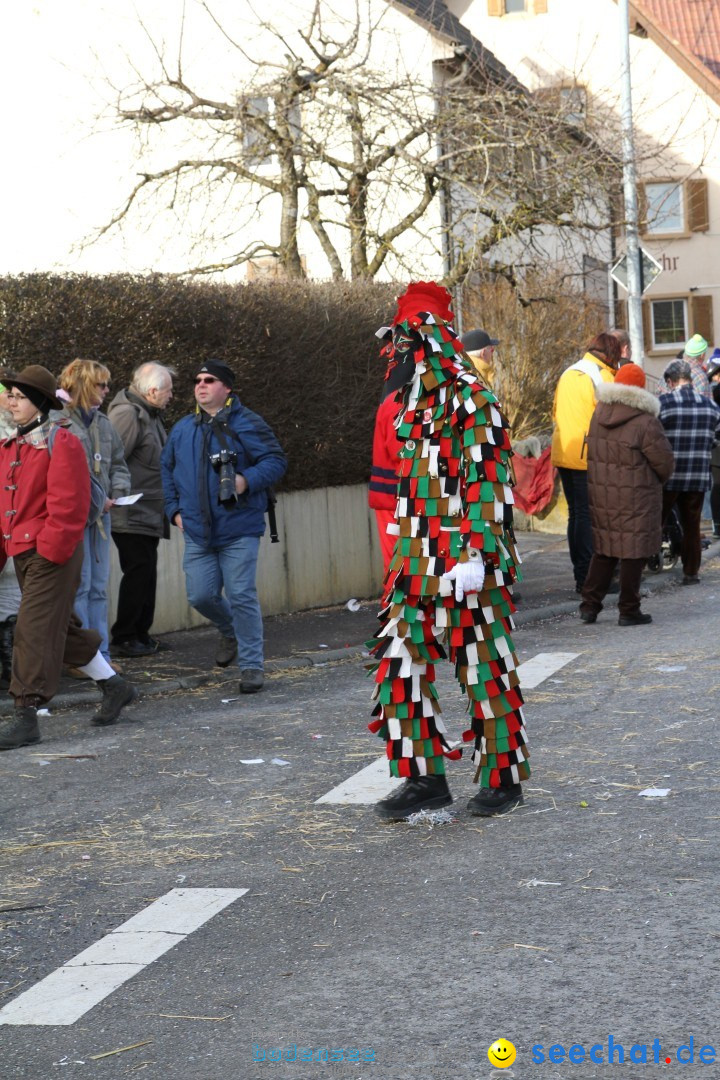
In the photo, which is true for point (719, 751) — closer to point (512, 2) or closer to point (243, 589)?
point (243, 589)

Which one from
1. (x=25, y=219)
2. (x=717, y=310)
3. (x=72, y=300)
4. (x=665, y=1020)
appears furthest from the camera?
(x=717, y=310)

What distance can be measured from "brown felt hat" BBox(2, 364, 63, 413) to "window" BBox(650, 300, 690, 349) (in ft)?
128

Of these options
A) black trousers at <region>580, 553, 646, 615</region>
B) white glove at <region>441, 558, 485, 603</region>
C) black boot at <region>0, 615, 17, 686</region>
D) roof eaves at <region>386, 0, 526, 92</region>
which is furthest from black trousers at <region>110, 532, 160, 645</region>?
roof eaves at <region>386, 0, 526, 92</region>

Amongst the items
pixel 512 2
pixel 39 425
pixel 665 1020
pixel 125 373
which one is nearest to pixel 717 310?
pixel 512 2

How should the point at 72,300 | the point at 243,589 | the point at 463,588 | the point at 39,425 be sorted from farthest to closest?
the point at 72,300 < the point at 243,589 < the point at 39,425 < the point at 463,588

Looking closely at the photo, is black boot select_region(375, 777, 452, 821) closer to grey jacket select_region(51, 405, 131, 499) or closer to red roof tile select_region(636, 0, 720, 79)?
grey jacket select_region(51, 405, 131, 499)

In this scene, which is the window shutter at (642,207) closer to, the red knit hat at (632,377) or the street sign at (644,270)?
the street sign at (644,270)

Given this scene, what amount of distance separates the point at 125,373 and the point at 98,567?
83.8 inches

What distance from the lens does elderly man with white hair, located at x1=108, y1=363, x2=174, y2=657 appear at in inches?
Answer: 405

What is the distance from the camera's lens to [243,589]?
362 inches

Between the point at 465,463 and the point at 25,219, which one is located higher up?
the point at 25,219

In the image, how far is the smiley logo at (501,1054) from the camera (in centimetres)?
364

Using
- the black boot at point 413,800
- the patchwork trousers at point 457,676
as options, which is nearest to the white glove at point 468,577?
the patchwork trousers at point 457,676
